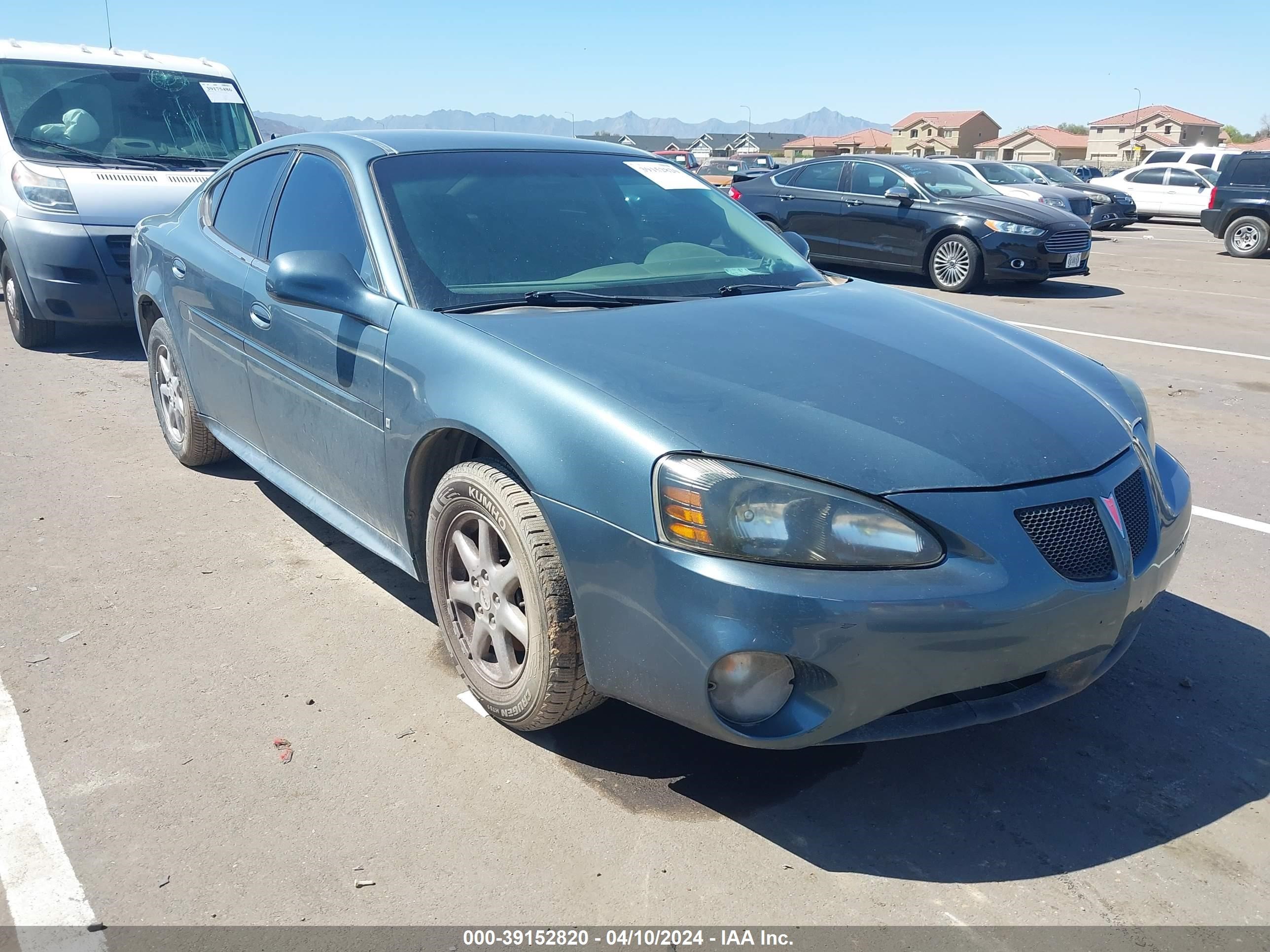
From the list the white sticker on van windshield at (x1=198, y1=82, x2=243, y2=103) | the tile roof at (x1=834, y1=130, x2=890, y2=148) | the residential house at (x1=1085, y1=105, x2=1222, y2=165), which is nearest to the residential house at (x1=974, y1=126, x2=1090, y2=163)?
the residential house at (x1=1085, y1=105, x2=1222, y2=165)

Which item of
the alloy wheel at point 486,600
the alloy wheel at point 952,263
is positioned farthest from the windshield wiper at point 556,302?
the alloy wheel at point 952,263

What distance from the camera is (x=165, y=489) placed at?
200 inches

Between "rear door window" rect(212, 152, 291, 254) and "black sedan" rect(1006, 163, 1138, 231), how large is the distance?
1980 cm

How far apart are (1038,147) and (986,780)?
96277mm

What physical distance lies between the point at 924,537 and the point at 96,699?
8.15ft

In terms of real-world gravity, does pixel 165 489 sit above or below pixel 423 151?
below

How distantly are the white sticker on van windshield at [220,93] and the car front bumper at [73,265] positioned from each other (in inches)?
76.1

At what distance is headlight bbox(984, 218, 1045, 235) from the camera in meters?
11.5

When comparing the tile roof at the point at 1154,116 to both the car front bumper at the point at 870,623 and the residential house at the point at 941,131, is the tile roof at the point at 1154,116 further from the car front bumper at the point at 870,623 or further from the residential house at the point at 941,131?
the car front bumper at the point at 870,623

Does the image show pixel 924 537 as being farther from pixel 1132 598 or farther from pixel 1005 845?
pixel 1005 845

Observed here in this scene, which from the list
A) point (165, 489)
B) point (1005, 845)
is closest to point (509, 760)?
point (1005, 845)

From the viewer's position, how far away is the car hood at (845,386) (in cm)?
242

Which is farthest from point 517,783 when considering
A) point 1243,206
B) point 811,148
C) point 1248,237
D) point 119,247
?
point 811,148

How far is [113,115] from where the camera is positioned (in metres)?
8.27
